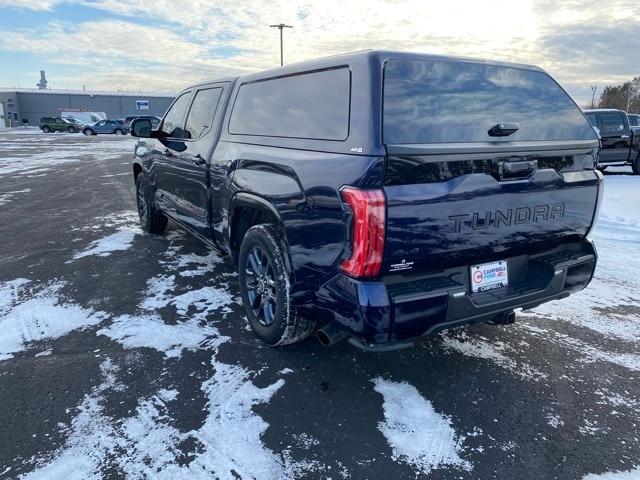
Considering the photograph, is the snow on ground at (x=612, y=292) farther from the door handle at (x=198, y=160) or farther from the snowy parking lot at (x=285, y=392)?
the door handle at (x=198, y=160)

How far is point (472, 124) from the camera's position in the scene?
8.64 ft

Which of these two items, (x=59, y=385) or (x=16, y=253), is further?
(x=16, y=253)

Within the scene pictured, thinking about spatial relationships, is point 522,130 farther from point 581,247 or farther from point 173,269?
point 173,269

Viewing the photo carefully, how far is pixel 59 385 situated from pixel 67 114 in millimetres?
61143

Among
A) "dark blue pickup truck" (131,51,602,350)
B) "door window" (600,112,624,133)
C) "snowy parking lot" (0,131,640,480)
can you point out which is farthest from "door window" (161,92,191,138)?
"door window" (600,112,624,133)

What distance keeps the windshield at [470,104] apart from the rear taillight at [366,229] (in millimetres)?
320

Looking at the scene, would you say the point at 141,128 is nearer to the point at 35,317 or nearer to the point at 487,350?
the point at 35,317

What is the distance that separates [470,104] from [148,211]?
481cm

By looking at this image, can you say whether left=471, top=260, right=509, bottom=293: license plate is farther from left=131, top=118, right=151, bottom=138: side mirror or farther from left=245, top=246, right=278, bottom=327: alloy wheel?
left=131, top=118, right=151, bottom=138: side mirror

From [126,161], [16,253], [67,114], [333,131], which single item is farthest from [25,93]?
[333,131]

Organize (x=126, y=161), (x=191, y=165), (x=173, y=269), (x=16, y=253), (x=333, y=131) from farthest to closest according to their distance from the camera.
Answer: (x=126, y=161), (x=16, y=253), (x=173, y=269), (x=191, y=165), (x=333, y=131)

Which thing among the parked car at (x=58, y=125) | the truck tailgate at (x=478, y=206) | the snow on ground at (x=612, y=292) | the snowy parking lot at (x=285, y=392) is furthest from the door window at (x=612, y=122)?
the parked car at (x=58, y=125)

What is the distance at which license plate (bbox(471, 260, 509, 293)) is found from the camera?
2660 millimetres

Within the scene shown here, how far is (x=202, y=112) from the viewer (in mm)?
4504
